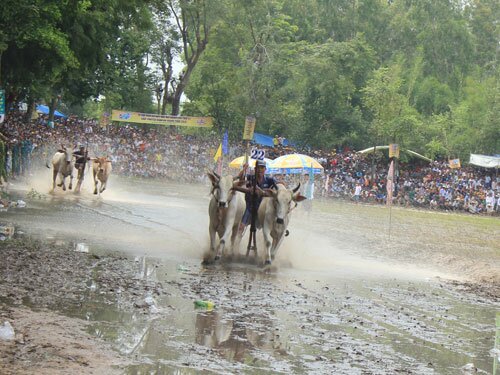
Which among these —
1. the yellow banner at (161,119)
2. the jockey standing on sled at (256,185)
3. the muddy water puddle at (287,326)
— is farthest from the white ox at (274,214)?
the yellow banner at (161,119)

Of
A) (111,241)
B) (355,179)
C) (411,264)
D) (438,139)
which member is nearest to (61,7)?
(111,241)

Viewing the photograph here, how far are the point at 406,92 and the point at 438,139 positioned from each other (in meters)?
8.77

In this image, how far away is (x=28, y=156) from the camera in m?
36.1

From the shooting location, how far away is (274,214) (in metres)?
15.2

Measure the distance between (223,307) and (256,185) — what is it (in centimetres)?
551

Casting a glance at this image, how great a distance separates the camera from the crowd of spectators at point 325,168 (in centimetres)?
5078

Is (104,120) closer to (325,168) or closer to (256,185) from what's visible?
(325,168)

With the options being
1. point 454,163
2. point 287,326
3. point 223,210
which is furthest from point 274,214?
point 454,163

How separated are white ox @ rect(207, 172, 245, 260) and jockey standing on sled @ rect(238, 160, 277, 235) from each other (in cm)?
18

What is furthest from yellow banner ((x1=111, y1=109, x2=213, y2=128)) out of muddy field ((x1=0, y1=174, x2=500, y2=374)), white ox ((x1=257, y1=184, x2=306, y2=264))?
white ox ((x1=257, y1=184, x2=306, y2=264))

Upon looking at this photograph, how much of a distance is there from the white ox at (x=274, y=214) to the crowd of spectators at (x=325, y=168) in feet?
103

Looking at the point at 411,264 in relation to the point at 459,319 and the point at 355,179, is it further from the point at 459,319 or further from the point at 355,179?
the point at 355,179

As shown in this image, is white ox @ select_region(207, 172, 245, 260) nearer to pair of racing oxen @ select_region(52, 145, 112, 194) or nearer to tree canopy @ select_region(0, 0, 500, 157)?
pair of racing oxen @ select_region(52, 145, 112, 194)

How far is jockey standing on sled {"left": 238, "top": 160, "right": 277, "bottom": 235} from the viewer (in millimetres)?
15174
